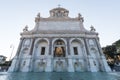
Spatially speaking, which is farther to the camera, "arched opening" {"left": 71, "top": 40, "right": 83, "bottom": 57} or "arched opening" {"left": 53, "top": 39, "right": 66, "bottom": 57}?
"arched opening" {"left": 53, "top": 39, "right": 66, "bottom": 57}

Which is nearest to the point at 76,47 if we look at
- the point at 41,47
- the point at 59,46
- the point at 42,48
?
the point at 59,46

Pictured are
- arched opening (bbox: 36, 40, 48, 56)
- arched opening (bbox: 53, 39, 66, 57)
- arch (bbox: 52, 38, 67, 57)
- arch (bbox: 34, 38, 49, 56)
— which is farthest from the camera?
arched opening (bbox: 53, 39, 66, 57)

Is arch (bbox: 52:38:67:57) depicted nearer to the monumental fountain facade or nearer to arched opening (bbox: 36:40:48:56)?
the monumental fountain facade

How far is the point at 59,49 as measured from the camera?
119ft

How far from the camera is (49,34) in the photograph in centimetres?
3331

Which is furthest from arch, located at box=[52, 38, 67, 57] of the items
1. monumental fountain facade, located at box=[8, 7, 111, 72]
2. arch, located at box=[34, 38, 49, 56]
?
arch, located at box=[34, 38, 49, 56]

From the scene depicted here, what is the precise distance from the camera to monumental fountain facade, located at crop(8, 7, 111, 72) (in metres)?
30.0

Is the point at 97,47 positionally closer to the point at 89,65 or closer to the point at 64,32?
the point at 89,65

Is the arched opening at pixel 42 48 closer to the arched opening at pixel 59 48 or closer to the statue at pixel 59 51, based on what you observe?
the arched opening at pixel 59 48

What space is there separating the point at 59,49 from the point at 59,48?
35cm

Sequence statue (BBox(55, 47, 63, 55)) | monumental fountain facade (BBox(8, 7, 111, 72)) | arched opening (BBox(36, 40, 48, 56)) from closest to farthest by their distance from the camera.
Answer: monumental fountain facade (BBox(8, 7, 111, 72)) < arched opening (BBox(36, 40, 48, 56)) < statue (BBox(55, 47, 63, 55))

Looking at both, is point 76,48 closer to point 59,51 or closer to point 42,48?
point 59,51

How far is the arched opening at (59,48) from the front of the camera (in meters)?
33.5

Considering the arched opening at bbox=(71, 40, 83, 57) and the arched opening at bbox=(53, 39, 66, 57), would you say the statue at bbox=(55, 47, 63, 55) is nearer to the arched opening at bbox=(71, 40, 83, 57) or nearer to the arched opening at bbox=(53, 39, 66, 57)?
the arched opening at bbox=(53, 39, 66, 57)
